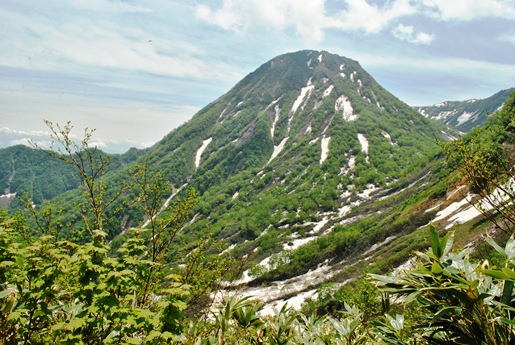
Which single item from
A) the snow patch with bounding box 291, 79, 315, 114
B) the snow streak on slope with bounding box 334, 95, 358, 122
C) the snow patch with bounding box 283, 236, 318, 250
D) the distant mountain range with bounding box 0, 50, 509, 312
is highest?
the snow patch with bounding box 291, 79, 315, 114

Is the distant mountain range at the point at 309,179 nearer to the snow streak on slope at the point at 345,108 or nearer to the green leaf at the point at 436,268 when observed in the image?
the snow streak on slope at the point at 345,108

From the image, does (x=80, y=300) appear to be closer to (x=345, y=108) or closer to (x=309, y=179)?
(x=309, y=179)

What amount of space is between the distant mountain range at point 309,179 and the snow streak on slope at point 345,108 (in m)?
0.56

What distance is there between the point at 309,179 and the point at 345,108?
228 ft

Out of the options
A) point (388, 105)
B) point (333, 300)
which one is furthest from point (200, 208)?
point (388, 105)

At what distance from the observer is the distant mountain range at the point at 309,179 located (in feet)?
161

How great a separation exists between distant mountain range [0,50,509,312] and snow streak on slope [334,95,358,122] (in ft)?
1.82

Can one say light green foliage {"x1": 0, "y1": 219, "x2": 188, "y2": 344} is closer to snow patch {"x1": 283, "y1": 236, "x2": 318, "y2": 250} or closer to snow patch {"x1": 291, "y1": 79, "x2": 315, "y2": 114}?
snow patch {"x1": 283, "y1": 236, "x2": 318, "y2": 250}

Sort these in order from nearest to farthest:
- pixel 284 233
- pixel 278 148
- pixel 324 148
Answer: pixel 284 233 < pixel 324 148 < pixel 278 148

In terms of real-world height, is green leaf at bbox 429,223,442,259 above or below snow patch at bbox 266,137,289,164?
below

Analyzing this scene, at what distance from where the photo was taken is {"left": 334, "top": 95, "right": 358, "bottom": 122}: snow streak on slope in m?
148

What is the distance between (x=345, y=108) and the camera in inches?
6137

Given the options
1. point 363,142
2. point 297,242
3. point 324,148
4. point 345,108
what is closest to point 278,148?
point 324,148

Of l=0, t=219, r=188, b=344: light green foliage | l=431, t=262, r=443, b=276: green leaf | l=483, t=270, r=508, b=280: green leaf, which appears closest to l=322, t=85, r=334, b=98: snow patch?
l=0, t=219, r=188, b=344: light green foliage
